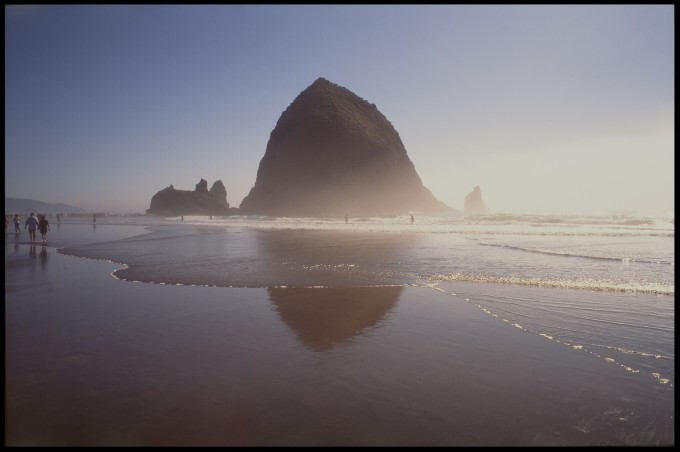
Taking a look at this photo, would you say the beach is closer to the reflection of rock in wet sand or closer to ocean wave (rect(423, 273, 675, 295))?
the reflection of rock in wet sand

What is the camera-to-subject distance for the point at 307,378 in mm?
4883

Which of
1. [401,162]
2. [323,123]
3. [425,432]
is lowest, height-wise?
[425,432]

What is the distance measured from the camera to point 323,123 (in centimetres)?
12925

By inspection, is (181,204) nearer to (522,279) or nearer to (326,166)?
(326,166)

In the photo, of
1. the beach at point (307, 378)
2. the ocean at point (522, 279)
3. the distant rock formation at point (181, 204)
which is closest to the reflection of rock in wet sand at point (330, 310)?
the beach at point (307, 378)

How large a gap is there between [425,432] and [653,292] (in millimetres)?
9977

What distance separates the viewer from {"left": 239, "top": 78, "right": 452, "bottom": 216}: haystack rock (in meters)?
123

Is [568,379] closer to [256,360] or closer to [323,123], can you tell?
[256,360]

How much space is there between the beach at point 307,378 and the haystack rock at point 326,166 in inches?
4288

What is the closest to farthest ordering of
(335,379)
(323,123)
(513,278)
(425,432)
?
(425,432)
(335,379)
(513,278)
(323,123)

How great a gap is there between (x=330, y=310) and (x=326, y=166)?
393 feet

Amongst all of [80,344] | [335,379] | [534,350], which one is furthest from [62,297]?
[534,350]

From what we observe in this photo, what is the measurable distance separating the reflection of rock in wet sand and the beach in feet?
0.19

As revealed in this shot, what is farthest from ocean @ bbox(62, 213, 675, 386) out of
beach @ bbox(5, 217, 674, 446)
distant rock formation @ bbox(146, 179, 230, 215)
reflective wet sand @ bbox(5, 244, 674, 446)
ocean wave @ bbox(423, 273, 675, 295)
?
distant rock formation @ bbox(146, 179, 230, 215)
